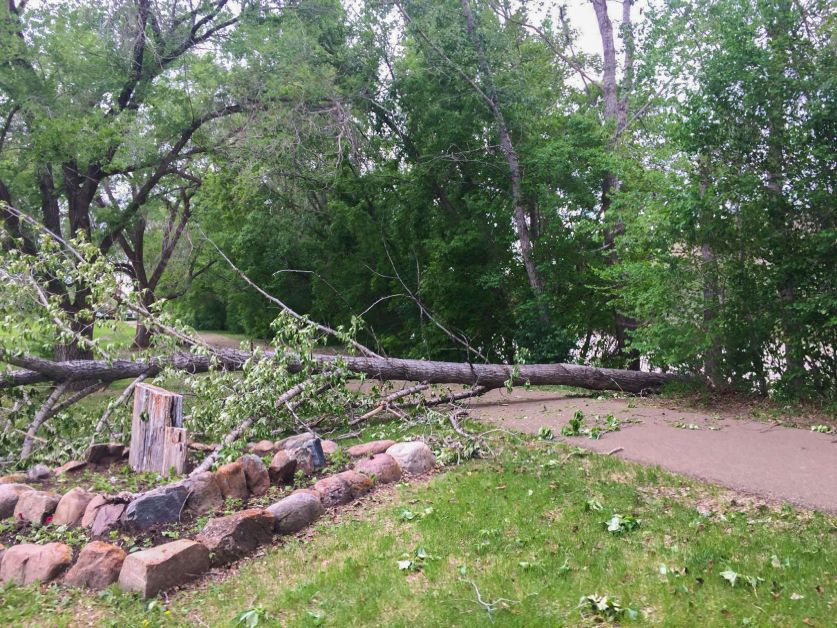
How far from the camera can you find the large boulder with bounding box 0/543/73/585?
3.84 m

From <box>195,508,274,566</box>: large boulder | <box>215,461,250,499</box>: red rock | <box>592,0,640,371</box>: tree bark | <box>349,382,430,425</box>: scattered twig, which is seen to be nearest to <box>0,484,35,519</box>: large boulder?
<box>215,461,250,499</box>: red rock

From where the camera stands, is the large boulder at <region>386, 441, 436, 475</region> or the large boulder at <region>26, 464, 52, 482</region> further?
the large boulder at <region>26, 464, 52, 482</region>

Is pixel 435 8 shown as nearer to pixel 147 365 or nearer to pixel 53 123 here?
pixel 53 123

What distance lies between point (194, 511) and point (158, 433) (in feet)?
4.57

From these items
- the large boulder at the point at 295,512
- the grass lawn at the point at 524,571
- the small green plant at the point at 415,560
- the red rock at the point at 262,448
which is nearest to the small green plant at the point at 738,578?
the grass lawn at the point at 524,571

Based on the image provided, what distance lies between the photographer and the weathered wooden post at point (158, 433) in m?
5.68

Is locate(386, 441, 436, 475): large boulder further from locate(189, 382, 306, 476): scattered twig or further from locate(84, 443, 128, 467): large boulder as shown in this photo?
locate(84, 443, 128, 467): large boulder

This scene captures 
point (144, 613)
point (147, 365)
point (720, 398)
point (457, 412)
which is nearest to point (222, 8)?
point (147, 365)

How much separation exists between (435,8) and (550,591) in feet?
40.5

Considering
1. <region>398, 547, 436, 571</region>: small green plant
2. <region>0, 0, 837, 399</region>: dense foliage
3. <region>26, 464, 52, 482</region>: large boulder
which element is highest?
<region>0, 0, 837, 399</region>: dense foliage

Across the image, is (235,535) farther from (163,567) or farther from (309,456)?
(309,456)

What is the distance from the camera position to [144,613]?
3449mm

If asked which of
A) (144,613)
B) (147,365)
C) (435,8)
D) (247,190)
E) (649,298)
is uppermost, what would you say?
(435,8)

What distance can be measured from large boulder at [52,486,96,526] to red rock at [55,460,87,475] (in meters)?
1.64
